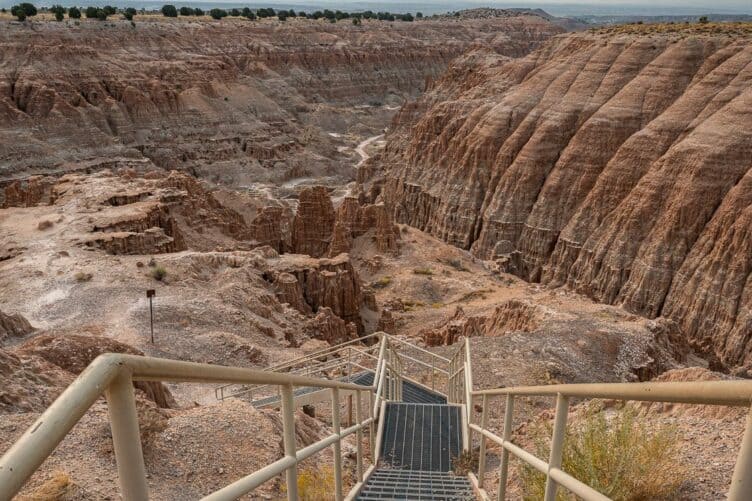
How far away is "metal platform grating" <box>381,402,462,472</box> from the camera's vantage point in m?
8.67

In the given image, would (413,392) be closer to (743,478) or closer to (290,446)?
(290,446)

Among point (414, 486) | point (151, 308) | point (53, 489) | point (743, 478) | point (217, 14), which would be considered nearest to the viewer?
point (743, 478)

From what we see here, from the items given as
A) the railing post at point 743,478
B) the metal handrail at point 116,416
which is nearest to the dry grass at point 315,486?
the metal handrail at point 116,416

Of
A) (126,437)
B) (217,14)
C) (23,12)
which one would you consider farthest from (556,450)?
(217,14)

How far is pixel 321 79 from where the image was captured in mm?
92250

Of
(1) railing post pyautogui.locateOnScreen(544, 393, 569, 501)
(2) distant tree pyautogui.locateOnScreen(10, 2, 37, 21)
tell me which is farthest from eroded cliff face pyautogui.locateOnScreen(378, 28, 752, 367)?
(2) distant tree pyautogui.locateOnScreen(10, 2, 37, 21)

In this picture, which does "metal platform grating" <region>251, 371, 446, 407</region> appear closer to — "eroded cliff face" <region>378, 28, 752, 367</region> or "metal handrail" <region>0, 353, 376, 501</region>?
"metal handrail" <region>0, 353, 376, 501</region>

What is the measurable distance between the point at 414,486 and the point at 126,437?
5.26 metres

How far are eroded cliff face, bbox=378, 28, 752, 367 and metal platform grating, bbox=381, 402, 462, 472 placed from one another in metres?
21.1

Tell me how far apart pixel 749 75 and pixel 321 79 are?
67954mm

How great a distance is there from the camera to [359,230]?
3931cm

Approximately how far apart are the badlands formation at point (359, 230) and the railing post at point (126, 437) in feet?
12.5

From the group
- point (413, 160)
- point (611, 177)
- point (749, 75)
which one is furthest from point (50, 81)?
point (749, 75)

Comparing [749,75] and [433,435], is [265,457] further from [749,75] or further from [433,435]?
[749,75]
